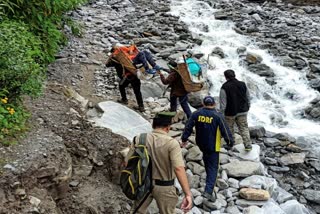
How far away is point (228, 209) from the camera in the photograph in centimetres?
706

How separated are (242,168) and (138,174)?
362 centimetres

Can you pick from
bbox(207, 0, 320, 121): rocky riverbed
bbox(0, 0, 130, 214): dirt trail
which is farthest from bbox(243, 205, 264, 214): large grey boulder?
bbox(207, 0, 320, 121): rocky riverbed

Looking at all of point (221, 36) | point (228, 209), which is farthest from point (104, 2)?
point (228, 209)

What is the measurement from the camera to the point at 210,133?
6738 millimetres

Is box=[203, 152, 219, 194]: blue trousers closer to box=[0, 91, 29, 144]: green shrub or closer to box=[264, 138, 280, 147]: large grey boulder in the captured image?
box=[0, 91, 29, 144]: green shrub

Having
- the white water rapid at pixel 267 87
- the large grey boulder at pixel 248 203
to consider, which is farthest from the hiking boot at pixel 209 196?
the white water rapid at pixel 267 87

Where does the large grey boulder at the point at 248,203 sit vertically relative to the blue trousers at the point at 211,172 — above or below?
below

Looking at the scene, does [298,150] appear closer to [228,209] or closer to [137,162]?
[228,209]

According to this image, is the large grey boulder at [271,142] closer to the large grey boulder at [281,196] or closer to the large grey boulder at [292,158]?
the large grey boulder at [292,158]

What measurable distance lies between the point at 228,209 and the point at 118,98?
4496 mm

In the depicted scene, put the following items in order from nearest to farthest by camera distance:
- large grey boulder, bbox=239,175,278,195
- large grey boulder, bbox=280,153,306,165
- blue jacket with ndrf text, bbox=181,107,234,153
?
blue jacket with ndrf text, bbox=181,107,234,153 < large grey boulder, bbox=239,175,278,195 < large grey boulder, bbox=280,153,306,165

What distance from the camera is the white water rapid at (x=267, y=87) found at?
11.7 metres

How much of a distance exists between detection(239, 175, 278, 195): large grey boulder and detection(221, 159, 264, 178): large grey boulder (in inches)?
5.2

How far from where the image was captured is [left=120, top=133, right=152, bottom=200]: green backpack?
5.00 metres
